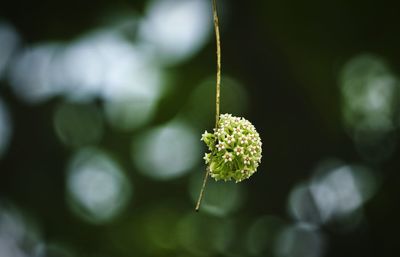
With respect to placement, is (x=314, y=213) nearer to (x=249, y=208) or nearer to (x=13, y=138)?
(x=249, y=208)

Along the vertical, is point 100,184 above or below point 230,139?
above

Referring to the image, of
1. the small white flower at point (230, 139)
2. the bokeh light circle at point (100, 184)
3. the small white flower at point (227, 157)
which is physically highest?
the bokeh light circle at point (100, 184)

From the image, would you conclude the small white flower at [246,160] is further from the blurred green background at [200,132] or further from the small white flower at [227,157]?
the blurred green background at [200,132]

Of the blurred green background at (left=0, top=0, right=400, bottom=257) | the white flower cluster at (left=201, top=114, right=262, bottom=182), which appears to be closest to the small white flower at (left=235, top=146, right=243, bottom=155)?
the white flower cluster at (left=201, top=114, right=262, bottom=182)

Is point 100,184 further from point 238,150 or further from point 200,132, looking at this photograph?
point 238,150

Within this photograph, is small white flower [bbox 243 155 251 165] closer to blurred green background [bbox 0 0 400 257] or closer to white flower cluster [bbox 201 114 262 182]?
white flower cluster [bbox 201 114 262 182]

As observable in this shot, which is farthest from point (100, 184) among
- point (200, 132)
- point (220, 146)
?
point (220, 146)

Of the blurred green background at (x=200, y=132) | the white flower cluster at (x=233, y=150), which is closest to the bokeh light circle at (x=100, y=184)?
the blurred green background at (x=200, y=132)
